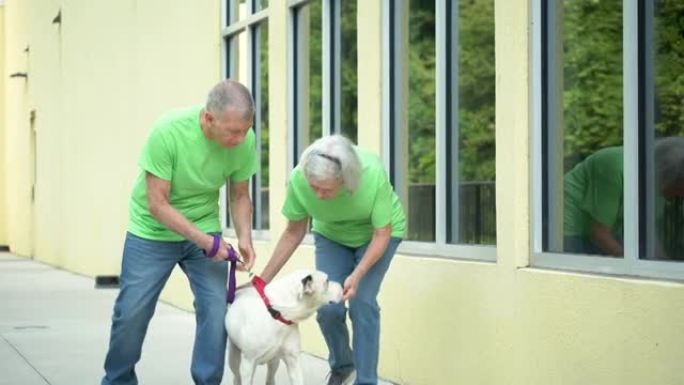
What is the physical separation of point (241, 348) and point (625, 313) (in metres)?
1.92

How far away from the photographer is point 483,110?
821 centimetres

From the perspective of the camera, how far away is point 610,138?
6781mm

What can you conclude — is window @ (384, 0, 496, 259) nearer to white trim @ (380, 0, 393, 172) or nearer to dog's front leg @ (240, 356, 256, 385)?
white trim @ (380, 0, 393, 172)

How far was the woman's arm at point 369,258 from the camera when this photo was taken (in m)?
7.10

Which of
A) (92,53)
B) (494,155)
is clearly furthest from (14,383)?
(92,53)

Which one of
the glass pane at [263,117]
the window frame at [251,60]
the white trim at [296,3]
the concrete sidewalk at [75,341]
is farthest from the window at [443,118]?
the glass pane at [263,117]

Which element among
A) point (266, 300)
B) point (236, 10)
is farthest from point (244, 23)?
point (266, 300)

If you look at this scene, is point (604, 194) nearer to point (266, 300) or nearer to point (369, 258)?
point (369, 258)

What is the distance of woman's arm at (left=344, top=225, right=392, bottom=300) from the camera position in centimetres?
710

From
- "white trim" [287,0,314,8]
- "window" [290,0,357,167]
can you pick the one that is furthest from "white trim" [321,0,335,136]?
"white trim" [287,0,314,8]

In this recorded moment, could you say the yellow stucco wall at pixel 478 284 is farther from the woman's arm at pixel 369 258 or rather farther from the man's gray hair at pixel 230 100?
the man's gray hair at pixel 230 100

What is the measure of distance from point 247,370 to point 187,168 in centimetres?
102

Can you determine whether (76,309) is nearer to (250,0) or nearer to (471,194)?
(250,0)

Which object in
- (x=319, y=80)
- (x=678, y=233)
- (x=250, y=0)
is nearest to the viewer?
(x=678, y=233)
